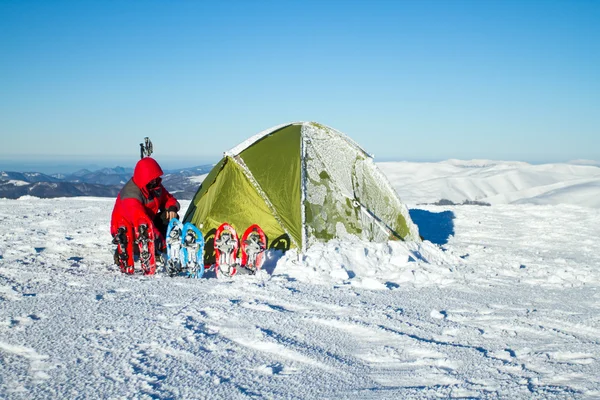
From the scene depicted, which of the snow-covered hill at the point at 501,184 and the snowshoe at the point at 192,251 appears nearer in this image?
the snowshoe at the point at 192,251

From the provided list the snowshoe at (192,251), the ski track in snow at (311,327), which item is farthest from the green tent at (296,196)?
the snowshoe at (192,251)

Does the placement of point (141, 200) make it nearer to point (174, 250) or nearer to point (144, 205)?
point (144, 205)

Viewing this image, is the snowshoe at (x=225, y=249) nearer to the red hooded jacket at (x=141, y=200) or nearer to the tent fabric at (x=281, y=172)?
the red hooded jacket at (x=141, y=200)

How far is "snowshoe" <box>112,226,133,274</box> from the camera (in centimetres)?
626

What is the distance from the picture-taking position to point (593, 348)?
4.05 meters

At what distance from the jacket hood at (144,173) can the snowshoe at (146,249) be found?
0.88 meters

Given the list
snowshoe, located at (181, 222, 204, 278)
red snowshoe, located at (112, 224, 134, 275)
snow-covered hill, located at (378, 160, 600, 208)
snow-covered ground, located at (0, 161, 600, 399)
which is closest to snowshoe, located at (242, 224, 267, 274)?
snow-covered ground, located at (0, 161, 600, 399)

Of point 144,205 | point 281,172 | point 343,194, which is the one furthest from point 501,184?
point 144,205

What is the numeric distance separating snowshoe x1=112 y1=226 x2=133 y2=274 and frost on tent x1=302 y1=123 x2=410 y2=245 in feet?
8.85

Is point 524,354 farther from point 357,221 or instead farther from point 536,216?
point 536,216

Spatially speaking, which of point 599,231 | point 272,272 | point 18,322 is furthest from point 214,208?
point 599,231

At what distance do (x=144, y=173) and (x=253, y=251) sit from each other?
2.08 meters

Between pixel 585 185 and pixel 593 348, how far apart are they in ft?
104

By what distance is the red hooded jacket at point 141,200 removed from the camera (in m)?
6.55
